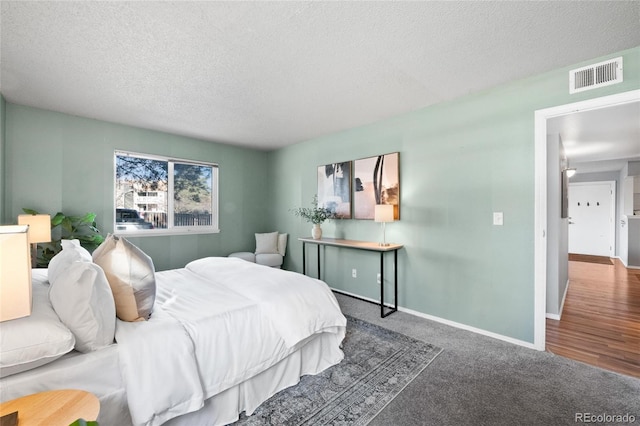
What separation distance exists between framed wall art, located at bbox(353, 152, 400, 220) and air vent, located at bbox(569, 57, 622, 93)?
5.48 ft

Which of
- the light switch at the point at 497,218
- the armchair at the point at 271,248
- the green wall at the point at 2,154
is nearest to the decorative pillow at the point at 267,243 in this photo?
the armchair at the point at 271,248

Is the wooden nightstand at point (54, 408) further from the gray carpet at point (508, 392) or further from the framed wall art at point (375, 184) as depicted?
the framed wall art at point (375, 184)

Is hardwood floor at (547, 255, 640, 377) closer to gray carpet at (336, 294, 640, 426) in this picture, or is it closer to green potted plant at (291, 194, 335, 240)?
gray carpet at (336, 294, 640, 426)

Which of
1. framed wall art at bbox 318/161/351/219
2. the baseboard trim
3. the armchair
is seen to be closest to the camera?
the baseboard trim

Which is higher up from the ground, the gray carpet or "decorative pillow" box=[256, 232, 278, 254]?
"decorative pillow" box=[256, 232, 278, 254]

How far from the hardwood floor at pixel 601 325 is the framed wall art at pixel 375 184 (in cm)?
202

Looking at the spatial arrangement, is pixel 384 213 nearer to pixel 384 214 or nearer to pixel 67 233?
pixel 384 214

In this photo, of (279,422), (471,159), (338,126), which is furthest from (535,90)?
(279,422)

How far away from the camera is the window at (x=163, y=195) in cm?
391

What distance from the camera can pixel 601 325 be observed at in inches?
116

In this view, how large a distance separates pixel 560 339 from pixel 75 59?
4.92 meters

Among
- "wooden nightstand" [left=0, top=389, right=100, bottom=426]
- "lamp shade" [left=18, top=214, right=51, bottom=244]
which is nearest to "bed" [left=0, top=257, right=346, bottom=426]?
"wooden nightstand" [left=0, top=389, right=100, bottom=426]

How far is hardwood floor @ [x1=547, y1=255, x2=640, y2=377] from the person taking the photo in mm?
2314

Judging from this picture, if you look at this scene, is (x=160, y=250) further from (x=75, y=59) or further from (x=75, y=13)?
(x=75, y=13)
